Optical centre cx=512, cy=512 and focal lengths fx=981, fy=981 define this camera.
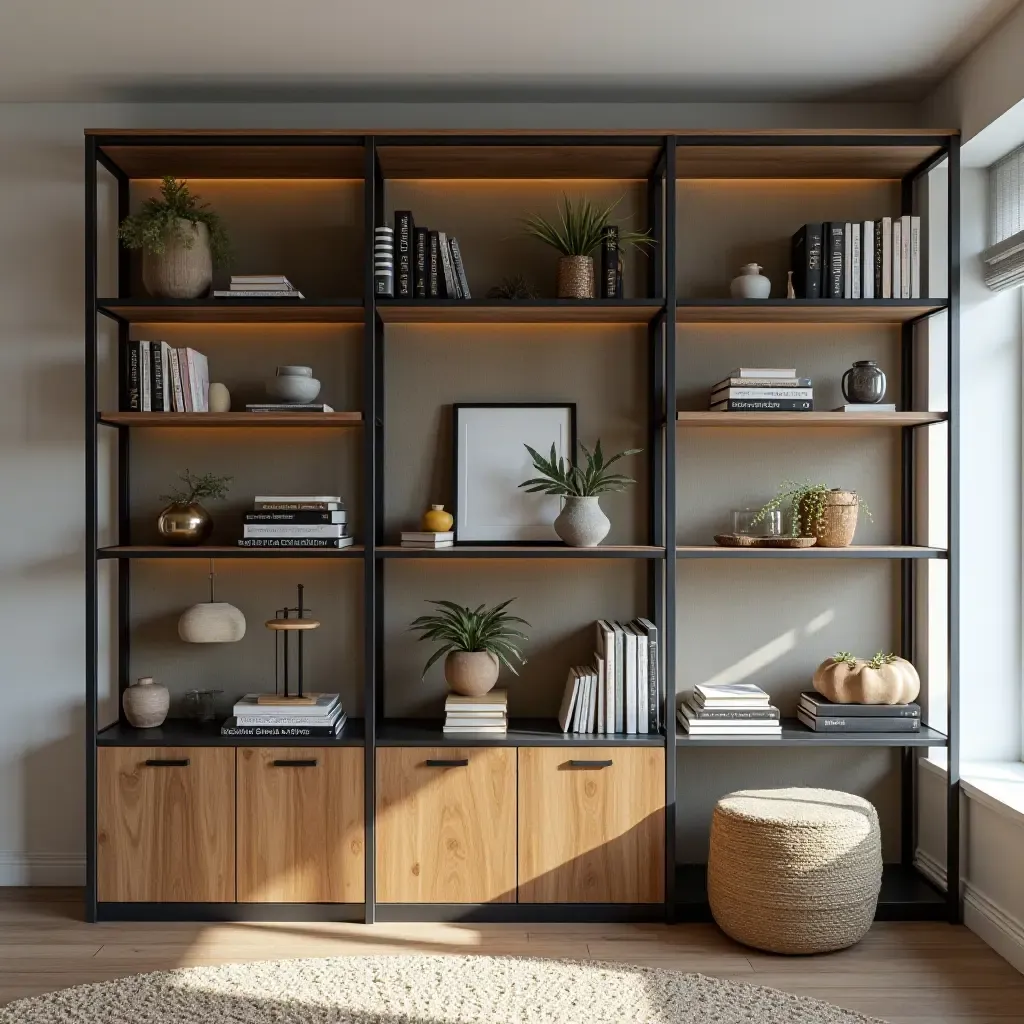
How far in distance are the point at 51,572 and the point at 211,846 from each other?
115cm

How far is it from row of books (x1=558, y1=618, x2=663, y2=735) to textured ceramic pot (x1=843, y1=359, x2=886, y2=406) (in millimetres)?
1024

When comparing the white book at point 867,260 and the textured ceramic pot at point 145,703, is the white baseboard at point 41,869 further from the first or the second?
the white book at point 867,260

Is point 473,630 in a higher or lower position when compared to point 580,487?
lower

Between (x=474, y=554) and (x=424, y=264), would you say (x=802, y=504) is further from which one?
(x=424, y=264)

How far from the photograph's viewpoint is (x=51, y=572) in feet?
11.5

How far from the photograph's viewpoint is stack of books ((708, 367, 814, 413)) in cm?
321

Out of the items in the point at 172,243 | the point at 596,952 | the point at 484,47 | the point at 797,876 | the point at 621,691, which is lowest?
the point at 596,952

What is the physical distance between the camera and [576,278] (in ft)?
10.5

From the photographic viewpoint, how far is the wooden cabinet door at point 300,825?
316 centimetres

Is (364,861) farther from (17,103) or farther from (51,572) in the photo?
(17,103)

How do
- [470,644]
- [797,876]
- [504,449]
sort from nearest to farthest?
[797,876] → [470,644] → [504,449]

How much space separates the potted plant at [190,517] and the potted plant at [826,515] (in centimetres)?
190

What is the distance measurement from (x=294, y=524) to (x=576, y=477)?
0.96 meters

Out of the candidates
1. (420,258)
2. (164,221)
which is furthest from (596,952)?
(164,221)
